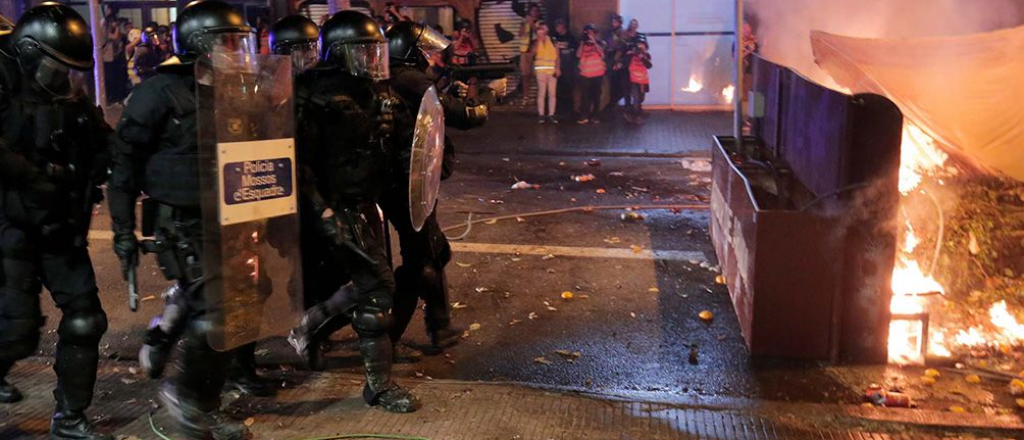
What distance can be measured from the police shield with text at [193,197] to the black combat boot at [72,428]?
0.38 meters

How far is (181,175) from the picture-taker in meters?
3.71

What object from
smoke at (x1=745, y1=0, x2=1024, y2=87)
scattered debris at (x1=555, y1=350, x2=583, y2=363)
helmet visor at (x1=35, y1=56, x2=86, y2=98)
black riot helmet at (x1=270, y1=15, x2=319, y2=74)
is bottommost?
scattered debris at (x1=555, y1=350, x2=583, y2=363)

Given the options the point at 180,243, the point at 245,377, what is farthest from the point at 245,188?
the point at 245,377

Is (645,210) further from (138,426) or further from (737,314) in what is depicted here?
(138,426)

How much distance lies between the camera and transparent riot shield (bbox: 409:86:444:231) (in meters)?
4.42

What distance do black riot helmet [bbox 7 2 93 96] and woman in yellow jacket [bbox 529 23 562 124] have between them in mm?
12697

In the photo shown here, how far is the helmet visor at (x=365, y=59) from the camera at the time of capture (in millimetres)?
4230

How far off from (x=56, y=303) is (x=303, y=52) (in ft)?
5.94

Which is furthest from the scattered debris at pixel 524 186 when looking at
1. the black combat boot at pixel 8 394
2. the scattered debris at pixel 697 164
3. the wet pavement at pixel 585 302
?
the black combat boot at pixel 8 394

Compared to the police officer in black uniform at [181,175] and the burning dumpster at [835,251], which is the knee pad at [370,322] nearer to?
the police officer in black uniform at [181,175]

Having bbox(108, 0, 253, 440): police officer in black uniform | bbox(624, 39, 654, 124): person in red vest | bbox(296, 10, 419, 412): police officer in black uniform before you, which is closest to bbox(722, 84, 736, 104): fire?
bbox(624, 39, 654, 124): person in red vest

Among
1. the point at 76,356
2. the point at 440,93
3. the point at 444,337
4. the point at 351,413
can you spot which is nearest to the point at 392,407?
the point at 351,413

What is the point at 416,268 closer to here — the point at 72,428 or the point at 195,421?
the point at 195,421

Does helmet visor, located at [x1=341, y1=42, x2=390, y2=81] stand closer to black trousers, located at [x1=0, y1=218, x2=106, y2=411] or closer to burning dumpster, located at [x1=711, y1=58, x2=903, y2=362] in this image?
black trousers, located at [x1=0, y1=218, x2=106, y2=411]
